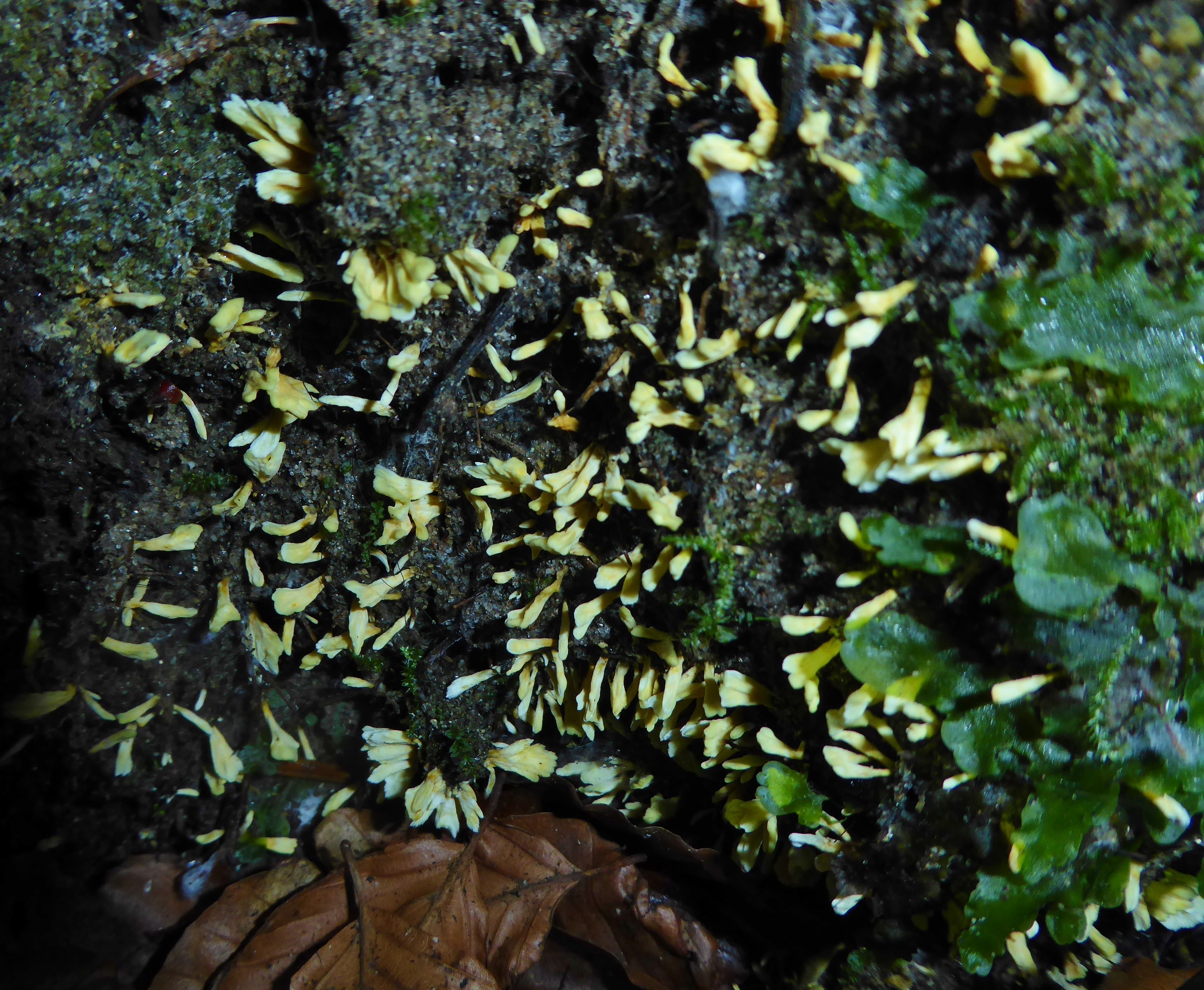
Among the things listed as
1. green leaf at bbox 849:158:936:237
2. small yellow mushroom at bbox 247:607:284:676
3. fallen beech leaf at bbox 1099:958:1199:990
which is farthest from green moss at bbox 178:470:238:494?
fallen beech leaf at bbox 1099:958:1199:990

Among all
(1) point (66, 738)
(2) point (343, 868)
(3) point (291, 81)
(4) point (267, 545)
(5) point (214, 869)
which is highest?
(3) point (291, 81)

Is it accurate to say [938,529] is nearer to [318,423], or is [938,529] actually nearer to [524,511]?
[524,511]

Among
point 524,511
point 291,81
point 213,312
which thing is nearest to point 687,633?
point 524,511

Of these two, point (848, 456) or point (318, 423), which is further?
point (318, 423)

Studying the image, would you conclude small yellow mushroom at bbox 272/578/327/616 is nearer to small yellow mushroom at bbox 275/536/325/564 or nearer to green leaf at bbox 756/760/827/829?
small yellow mushroom at bbox 275/536/325/564

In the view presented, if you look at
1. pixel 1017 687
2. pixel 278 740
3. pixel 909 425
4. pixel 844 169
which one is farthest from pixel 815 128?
pixel 278 740

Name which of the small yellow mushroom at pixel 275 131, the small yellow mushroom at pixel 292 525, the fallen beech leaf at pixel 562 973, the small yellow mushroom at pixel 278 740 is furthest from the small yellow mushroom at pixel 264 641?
the small yellow mushroom at pixel 275 131
